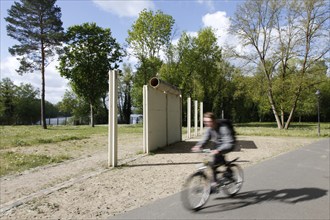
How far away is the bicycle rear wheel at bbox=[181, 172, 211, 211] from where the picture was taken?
547 cm

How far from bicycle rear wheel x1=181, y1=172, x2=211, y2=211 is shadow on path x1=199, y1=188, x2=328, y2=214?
15 cm

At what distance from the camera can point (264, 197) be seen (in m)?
6.14

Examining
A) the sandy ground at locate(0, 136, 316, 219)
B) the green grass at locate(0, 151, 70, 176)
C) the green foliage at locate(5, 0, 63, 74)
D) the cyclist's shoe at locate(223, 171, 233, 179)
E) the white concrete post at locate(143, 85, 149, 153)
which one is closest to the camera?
the sandy ground at locate(0, 136, 316, 219)

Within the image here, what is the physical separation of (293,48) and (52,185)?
30.8 metres

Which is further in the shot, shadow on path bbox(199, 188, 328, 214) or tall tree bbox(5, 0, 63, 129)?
tall tree bbox(5, 0, 63, 129)

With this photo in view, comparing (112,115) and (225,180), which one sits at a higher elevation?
(112,115)

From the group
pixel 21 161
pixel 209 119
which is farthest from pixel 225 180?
pixel 21 161

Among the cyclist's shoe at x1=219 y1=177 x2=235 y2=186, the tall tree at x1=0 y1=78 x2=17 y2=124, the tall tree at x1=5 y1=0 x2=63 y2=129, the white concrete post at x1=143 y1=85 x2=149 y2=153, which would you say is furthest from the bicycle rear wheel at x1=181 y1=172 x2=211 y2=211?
the tall tree at x1=0 y1=78 x2=17 y2=124

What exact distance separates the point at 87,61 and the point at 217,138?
3597 centimetres

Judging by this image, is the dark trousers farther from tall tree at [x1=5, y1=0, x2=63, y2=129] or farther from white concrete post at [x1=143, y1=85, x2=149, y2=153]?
tall tree at [x1=5, y1=0, x2=63, y2=129]

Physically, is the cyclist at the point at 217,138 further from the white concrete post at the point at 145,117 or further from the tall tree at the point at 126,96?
the tall tree at the point at 126,96

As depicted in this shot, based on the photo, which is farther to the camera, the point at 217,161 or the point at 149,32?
the point at 149,32

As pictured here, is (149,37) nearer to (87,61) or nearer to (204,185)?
(87,61)

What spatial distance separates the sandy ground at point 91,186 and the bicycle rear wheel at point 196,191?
883 mm
